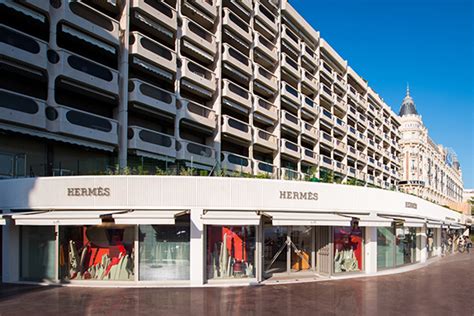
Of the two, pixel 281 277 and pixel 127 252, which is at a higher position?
pixel 127 252

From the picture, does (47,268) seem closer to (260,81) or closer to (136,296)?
(136,296)

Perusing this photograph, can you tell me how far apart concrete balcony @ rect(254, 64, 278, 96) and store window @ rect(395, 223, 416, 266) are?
18.7m

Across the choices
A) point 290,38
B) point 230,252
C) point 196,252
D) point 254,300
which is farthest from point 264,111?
point 254,300

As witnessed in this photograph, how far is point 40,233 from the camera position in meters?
16.3

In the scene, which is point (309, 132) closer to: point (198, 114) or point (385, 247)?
point (198, 114)

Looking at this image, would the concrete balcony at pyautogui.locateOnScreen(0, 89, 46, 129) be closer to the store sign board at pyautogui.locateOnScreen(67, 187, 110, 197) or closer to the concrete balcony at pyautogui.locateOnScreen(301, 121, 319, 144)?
the store sign board at pyautogui.locateOnScreen(67, 187, 110, 197)

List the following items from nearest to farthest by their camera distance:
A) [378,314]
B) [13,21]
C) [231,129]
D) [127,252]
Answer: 1. [378,314]
2. [127,252]
3. [13,21]
4. [231,129]

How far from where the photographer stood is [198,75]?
3041 cm

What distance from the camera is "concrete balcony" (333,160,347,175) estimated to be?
162ft

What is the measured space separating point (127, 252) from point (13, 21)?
13901mm

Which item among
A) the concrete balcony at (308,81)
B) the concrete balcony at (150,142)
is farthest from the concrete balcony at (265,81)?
the concrete balcony at (150,142)

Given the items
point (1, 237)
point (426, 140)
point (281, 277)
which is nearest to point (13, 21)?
point (1, 237)

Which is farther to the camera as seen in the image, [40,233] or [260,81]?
[260,81]

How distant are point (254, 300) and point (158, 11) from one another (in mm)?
20667
